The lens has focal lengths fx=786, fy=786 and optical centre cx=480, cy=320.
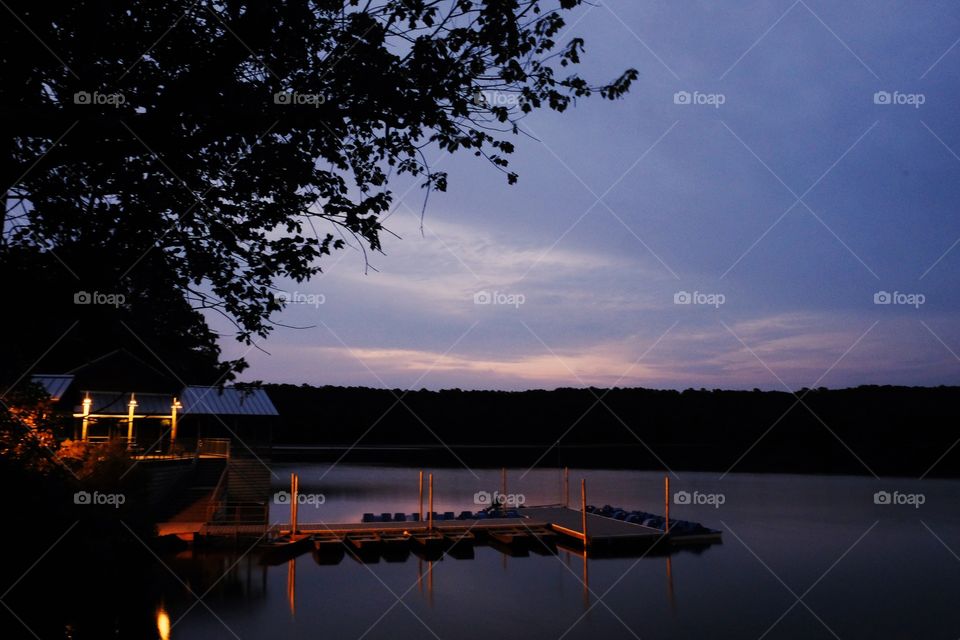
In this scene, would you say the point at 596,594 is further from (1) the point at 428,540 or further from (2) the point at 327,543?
(2) the point at 327,543

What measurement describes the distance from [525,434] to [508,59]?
111952 millimetres

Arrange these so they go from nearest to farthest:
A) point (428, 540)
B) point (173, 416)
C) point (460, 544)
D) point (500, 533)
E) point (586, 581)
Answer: point (586, 581) → point (173, 416) → point (428, 540) → point (460, 544) → point (500, 533)

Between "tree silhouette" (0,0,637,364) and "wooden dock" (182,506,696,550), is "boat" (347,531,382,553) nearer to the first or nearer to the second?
"wooden dock" (182,506,696,550)

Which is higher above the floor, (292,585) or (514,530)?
(514,530)

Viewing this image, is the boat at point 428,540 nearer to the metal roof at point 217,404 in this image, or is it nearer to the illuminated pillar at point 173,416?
the metal roof at point 217,404

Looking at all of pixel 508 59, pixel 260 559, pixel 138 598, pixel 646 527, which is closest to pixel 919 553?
pixel 646 527

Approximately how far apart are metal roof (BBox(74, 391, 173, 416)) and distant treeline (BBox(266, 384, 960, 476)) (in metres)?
63.0

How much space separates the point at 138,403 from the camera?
28.4 meters

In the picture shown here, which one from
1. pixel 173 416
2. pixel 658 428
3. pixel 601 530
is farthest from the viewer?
pixel 658 428

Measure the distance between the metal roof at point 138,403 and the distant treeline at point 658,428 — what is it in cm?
6299

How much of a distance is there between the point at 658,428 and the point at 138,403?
103098 mm

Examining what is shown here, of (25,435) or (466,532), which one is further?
(466,532)

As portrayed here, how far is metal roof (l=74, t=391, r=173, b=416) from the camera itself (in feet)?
89.1

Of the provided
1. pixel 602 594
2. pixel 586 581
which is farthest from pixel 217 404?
pixel 602 594
